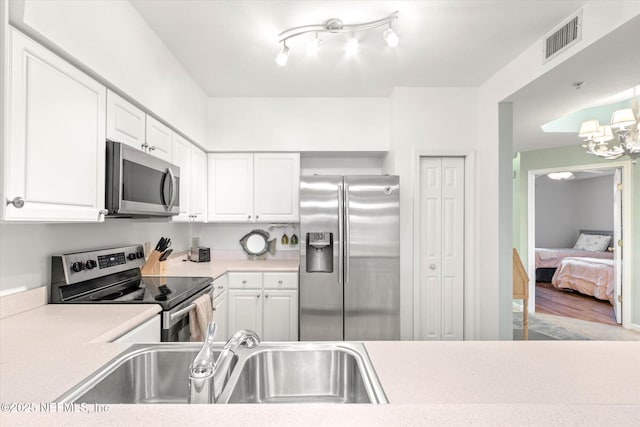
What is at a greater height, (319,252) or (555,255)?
(319,252)

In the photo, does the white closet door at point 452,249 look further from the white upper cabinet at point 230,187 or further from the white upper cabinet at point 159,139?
the white upper cabinet at point 159,139

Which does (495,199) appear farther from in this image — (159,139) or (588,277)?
(588,277)

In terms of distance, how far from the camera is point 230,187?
3.54 meters

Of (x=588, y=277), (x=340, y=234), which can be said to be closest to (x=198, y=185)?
(x=340, y=234)

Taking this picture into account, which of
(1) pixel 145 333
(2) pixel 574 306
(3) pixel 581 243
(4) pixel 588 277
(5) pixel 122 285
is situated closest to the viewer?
(1) pixel 145 333

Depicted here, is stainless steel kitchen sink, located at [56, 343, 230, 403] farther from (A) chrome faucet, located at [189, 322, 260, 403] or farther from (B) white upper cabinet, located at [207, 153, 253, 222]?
(B) white upper cabinet, located at [207, 153, 253, 222]

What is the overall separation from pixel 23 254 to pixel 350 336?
238cm

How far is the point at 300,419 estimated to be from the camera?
556 mm

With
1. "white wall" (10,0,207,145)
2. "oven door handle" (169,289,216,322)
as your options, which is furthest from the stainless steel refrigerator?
"white wall" (10,0,207,145)

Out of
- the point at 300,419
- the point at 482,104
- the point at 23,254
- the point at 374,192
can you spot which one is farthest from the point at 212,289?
the point at 482,104

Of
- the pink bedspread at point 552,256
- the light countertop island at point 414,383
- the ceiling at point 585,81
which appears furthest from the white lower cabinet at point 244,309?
the pink bedspread at point 552,256

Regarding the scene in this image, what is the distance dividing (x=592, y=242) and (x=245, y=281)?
7686mm

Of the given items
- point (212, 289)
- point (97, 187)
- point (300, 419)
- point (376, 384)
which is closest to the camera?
point (300, 419)

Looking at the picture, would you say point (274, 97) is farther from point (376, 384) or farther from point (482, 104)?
point (376, 384)
